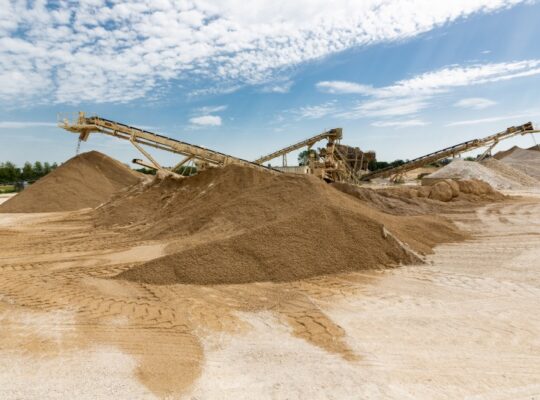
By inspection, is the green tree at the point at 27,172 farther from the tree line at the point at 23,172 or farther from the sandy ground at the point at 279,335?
the sandy ground at the point at 279,335

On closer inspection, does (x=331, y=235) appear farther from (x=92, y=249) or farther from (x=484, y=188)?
(x=484, y=188)

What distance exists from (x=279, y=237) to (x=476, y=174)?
21.9 metres

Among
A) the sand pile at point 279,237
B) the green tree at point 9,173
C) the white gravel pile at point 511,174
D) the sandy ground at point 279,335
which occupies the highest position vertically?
the green tree at point 9,173

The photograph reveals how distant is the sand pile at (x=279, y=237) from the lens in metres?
5.62

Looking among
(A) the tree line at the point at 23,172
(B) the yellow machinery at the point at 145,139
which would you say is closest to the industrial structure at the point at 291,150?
(B) the yellow machinery at the point at 145,139

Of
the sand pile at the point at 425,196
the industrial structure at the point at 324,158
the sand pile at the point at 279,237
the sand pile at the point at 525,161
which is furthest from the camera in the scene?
the sand pile at the point at 525,161

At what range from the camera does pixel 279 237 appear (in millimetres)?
6219

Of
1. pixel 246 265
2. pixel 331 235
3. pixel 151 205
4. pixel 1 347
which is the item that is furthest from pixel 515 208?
pixel 1 347

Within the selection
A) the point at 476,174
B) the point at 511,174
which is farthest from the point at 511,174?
the point at 476,174

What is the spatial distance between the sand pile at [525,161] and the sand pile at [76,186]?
96.3ft

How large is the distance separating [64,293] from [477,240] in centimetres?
839

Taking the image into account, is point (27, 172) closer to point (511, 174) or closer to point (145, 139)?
point (145, 139)

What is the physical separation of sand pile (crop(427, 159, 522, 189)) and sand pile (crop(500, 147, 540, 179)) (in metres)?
5.52

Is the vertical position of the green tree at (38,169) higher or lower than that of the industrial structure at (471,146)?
higher
